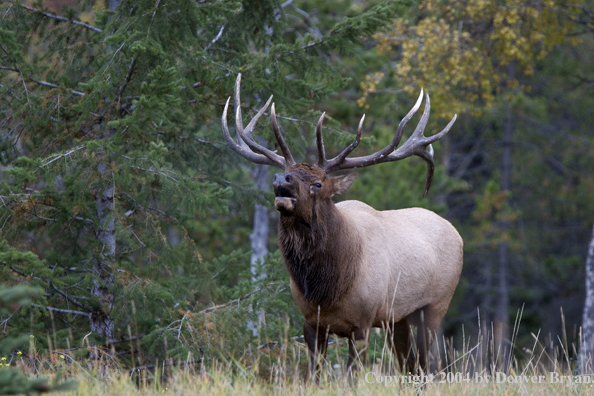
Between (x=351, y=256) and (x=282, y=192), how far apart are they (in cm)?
97

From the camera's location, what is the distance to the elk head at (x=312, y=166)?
5426mm

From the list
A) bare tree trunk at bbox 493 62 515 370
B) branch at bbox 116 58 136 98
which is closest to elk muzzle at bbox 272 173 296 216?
branch at bbox 116 58 136 98

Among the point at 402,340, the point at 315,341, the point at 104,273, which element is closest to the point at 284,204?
the point at 315,341

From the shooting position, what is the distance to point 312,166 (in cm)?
584

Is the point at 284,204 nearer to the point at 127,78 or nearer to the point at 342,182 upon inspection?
the point at 342,182

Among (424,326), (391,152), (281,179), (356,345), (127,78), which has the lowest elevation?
(424,326)

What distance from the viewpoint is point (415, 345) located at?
6.97m

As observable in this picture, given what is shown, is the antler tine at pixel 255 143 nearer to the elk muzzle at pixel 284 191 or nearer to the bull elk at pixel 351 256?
the bull elk at pixel 351 256

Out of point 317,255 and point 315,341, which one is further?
point 315,341

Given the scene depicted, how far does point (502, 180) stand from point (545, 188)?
2.41 meters

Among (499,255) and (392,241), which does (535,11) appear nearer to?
(392,241)

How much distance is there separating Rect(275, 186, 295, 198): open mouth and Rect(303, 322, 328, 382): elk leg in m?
1.17

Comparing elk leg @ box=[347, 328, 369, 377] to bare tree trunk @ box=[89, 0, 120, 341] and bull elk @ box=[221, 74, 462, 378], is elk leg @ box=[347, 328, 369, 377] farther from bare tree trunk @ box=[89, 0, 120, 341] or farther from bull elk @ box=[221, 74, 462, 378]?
bare tree trunk @ box=[89, 0, 120, 341]

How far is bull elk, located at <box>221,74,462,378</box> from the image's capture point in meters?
5.72
